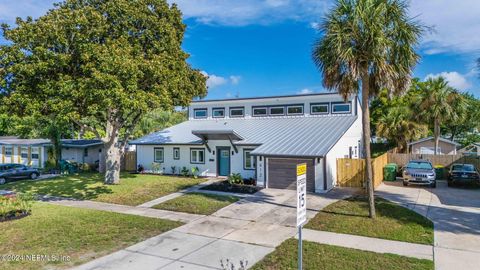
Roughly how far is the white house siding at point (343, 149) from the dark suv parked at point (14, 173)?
22585mm

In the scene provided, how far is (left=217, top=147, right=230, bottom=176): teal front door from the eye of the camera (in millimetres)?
23359

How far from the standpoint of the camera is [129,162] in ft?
94.7

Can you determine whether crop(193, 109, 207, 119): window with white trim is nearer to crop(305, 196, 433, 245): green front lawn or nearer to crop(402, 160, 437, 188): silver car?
crop(402, 160, 437, 188): silver car

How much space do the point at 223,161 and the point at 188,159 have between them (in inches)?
122

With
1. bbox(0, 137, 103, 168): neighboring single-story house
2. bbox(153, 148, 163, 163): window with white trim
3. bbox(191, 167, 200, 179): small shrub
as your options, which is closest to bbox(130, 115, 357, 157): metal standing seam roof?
bbox(153, 148, 163, 163): window with white trim

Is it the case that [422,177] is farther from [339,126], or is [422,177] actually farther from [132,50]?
[132,50]

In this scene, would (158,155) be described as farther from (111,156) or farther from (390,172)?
(390,172)

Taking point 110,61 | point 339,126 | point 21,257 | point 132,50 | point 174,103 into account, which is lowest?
point 21,257

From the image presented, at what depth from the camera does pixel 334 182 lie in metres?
19.6

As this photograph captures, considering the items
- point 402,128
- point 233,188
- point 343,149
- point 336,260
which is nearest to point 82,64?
point 233,188

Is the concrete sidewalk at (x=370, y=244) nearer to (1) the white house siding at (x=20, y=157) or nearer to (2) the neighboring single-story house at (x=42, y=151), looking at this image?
(2) the neighboring single-story house at (x=42, y=151)

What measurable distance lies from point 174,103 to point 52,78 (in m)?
6.51

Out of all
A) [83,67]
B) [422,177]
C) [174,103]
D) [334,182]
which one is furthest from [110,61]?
[422,177]

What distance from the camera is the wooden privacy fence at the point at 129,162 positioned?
28.6 meters
